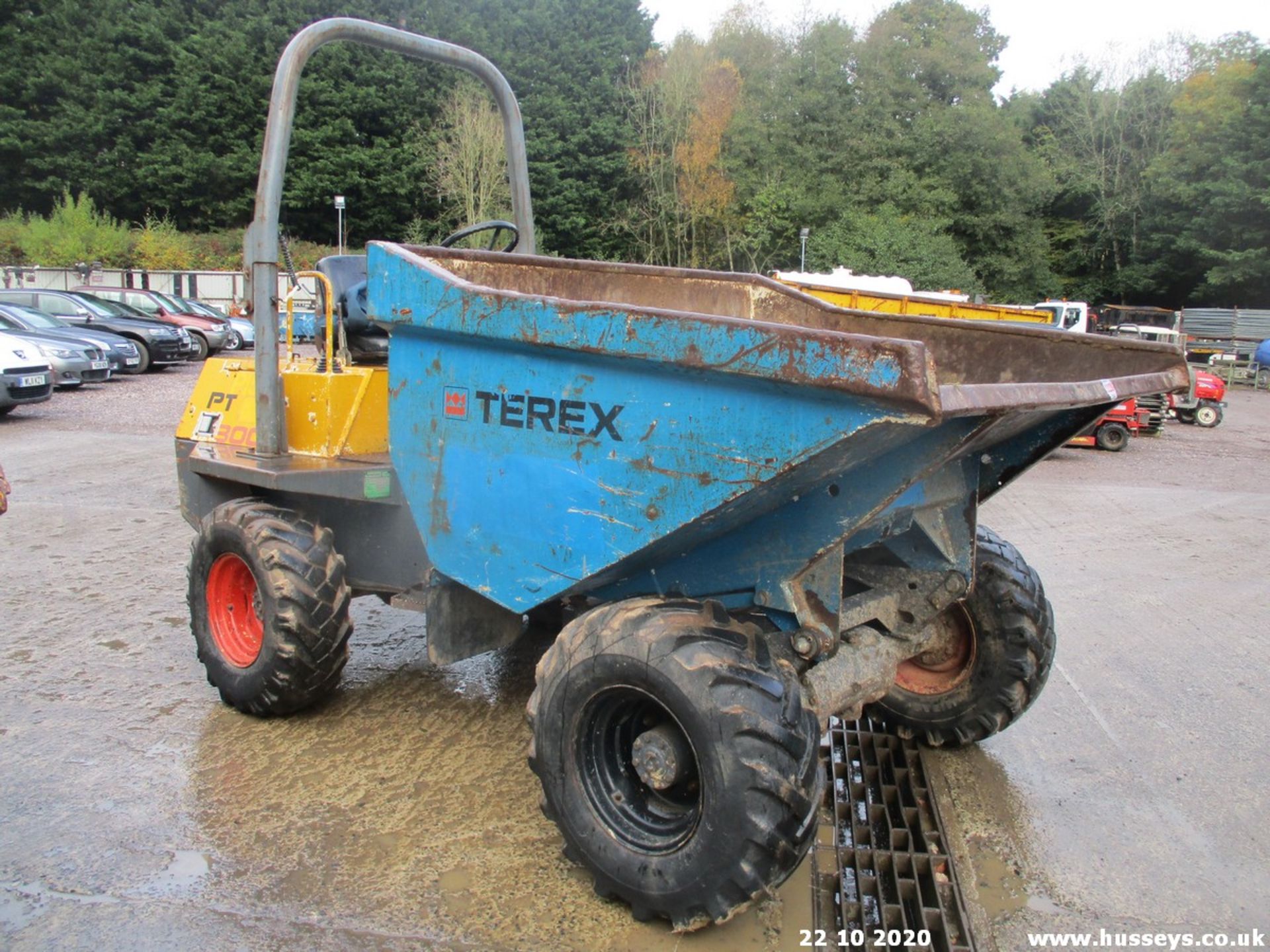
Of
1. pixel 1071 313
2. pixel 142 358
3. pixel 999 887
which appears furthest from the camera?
pixel 1071 313

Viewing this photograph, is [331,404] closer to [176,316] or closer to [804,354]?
[804,354]

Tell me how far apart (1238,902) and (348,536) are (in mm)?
3376

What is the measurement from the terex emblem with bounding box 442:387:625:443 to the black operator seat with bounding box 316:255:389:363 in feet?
4.64

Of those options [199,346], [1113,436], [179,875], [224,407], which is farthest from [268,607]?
[199,346]

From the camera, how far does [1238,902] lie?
2975 mm

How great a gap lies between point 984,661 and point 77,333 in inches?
682

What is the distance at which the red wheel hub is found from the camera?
412 cm

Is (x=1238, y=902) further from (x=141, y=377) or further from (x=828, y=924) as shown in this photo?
(x=141, y=377)

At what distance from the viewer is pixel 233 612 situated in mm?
4203

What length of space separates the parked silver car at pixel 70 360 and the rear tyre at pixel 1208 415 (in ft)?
61.4

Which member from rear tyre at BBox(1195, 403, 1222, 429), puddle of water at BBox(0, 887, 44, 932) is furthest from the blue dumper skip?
rear tyre at BBox(1195, 403, 1222, 429)

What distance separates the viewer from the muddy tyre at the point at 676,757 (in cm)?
249

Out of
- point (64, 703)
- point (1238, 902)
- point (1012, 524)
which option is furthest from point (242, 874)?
point (1012, 524)

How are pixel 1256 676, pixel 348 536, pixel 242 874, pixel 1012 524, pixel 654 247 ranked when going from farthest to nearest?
pixel 654 247, pixel 1012 524, pixel 1256 676, pixel 348 536, pixel 242 874
